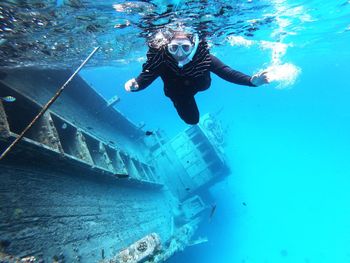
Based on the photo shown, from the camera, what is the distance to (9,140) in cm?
572

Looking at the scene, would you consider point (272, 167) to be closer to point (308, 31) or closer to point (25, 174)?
point (308, 31)

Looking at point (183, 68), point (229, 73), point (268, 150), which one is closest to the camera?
point (183, 68)

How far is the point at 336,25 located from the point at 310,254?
23416 mm

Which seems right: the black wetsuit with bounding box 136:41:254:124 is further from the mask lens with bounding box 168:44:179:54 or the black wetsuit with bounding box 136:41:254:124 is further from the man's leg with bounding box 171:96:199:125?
the mask lens with bounding box 168:44:179:54

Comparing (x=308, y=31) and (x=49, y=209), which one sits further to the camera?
(x=308, y=31)

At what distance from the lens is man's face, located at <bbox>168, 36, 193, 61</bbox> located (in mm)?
4602

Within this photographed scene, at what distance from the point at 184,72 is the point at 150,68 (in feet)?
2.24

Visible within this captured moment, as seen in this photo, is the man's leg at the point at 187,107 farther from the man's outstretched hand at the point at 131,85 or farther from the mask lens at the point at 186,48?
the mask lens at the point at 186,48

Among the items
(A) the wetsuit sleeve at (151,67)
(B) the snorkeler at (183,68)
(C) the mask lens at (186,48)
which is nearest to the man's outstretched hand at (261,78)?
(B) the snorkeler at (183,68)

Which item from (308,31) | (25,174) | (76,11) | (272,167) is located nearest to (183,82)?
(25,174)

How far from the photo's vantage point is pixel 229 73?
196 inches

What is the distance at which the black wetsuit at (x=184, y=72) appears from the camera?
492 centimetres

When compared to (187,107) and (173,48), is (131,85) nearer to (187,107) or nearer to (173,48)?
(173,48)

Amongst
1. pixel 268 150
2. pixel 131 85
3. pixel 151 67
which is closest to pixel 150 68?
pixel 151 67
